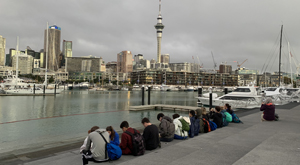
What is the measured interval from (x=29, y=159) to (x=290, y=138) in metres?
9.52

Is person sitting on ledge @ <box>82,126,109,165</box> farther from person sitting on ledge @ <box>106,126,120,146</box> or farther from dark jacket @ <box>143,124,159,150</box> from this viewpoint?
dark jacket @ <box>143,124,159,150</box>

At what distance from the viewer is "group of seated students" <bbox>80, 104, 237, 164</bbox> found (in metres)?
6.75

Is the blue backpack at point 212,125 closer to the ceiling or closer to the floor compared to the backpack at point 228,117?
closer to the floor

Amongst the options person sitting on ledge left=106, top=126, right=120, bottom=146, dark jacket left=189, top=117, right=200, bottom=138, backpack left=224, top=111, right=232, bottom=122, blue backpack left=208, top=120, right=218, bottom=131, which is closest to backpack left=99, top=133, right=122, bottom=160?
person sitting on ledge left=106, top=126, right=120, bottom=146

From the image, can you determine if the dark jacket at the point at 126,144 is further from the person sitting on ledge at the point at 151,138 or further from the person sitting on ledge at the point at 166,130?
the person sitting on ledge at the point at 166,130

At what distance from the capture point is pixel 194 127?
33.7 feet

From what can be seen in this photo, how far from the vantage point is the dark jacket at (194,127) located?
9953 millimetres

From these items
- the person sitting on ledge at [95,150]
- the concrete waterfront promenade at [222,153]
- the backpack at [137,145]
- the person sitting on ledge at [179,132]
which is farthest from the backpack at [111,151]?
the person sitting on ledge at [179,132]

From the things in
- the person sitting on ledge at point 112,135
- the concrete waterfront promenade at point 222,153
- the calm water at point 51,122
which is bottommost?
the calm water at point 51,122

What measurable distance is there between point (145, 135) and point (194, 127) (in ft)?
10.2

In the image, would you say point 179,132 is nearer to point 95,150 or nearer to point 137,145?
point 137,145

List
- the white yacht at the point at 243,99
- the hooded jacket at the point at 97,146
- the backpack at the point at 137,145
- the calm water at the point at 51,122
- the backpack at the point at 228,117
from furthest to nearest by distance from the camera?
the white yacht at the point at 243,99
the calm water at the point at 51,122
the backpack at the point at 228,117
the backpack at the point at 137,145
the hooded jacket at the point at 97,146

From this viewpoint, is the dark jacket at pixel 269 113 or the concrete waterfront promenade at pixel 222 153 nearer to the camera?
the concrete waterfront promenade at pixel 222 153

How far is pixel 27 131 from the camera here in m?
17.6
